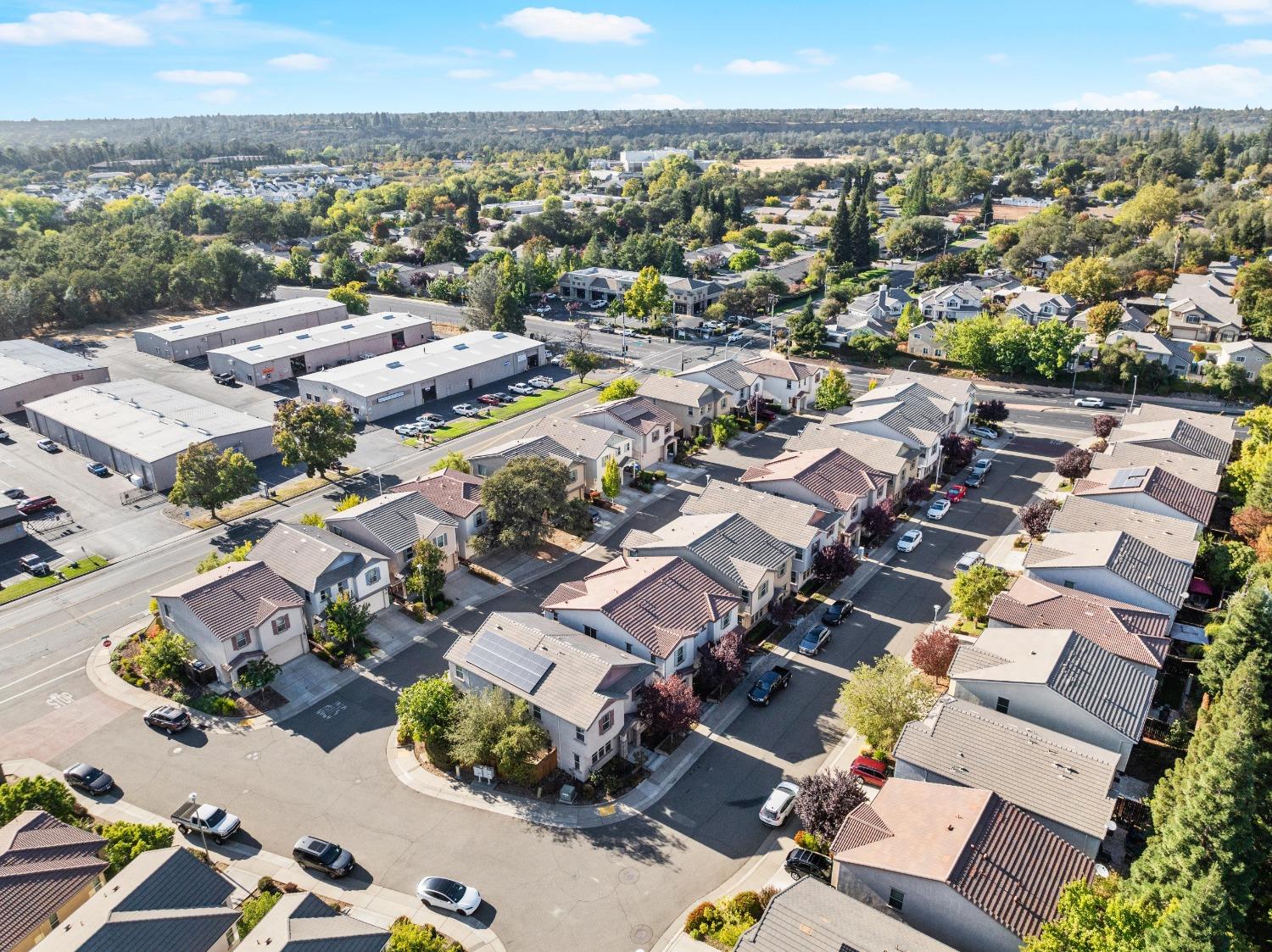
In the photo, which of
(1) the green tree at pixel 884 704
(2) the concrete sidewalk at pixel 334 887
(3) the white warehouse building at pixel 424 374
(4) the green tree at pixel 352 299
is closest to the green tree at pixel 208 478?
(3) the white warehouse building at pixel 424 374

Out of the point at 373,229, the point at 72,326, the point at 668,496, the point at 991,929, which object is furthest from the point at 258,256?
the point at 991,929

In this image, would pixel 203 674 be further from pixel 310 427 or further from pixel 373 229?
pixel 373 229

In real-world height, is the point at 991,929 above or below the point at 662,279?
below

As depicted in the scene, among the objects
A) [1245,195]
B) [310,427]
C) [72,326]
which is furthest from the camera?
[1245,195]

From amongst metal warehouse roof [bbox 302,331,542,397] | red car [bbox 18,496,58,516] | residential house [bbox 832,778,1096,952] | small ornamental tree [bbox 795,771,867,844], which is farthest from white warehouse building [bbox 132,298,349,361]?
residential house [bbox 832,778,1096,952]

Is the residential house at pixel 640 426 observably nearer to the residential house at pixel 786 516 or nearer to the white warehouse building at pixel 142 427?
the residential house at pixel 786 516
